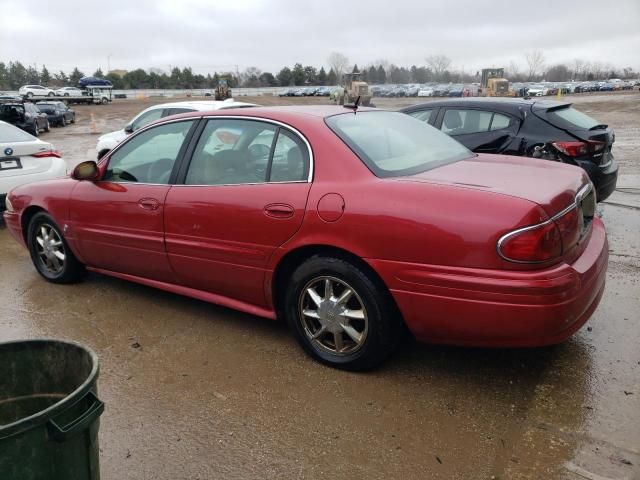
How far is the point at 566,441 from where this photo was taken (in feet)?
8.72

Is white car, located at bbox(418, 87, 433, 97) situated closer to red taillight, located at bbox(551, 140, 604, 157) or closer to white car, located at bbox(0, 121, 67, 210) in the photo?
red taillight, located at bbox(551, 140, 604, 157)

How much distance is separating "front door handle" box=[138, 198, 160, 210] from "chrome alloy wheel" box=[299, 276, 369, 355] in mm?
1349

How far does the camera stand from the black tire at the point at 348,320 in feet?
10.2

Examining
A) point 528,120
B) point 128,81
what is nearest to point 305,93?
point 128,81

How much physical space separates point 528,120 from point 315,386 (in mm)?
4699

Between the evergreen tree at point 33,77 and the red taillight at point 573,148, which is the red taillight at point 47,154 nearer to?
the red taillight at point 573,148

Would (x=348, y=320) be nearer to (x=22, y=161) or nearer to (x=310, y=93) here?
(x=22, y=161)

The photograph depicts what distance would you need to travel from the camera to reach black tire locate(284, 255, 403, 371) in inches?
123

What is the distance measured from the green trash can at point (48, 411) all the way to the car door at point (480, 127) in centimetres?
559

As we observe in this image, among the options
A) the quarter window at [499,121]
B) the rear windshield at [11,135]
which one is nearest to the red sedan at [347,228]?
the quarter window at [499,121]

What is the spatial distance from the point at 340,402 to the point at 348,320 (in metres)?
0.47

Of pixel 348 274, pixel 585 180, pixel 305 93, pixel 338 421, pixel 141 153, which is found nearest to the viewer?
pixel 338 421

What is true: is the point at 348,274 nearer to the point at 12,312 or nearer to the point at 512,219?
the point at 512,219

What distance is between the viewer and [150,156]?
4.32 meters
